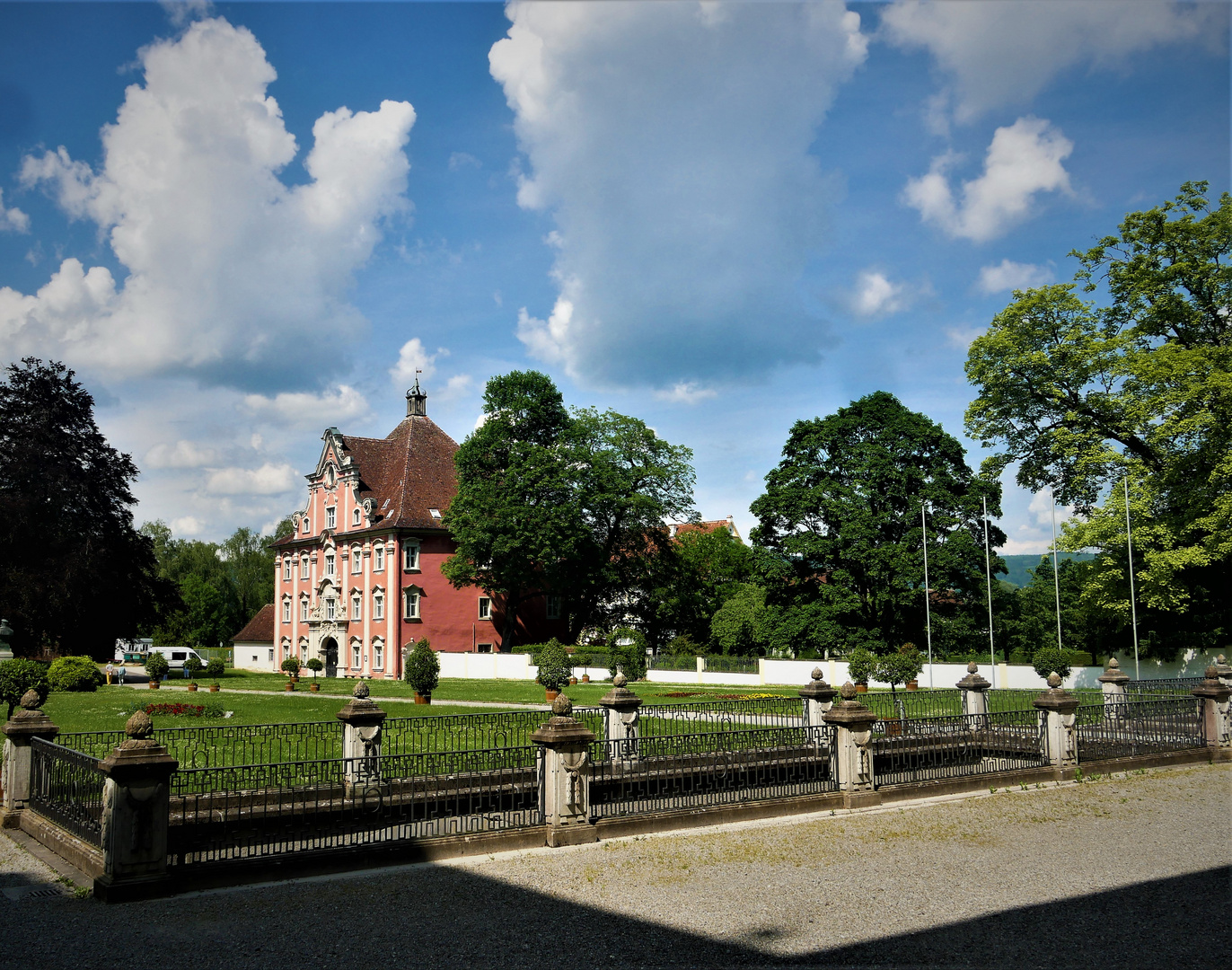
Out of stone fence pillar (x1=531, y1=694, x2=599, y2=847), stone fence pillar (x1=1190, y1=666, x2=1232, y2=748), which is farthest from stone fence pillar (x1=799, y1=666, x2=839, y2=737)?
stone fence pillar (x1=1190, y1=666, x2=1232, y2=748)

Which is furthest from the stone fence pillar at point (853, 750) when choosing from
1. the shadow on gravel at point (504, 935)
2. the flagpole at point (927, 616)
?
the flagpole at point (927, 616)

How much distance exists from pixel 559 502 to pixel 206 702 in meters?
24.4

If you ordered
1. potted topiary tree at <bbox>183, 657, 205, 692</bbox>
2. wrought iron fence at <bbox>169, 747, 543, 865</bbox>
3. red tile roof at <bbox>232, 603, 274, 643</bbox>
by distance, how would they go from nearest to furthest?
wrought iron fence at <bbox>169, 747, 543, 865</bbox> → potted topiary tree at <bbox>183, 657, 205, 692</bbox> → red tile roof at <bbox>232, 603, 274, 643</bbox>

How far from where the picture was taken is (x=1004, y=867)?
957 cm

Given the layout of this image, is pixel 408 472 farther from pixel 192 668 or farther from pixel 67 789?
pixel 67 789

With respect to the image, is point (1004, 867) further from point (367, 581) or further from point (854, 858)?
point (367, 581)

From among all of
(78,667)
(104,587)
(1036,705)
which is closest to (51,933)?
(1036,705)

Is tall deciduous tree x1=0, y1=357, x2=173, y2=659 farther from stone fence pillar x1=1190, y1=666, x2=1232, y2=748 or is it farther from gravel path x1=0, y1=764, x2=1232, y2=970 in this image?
stone fence pillar x1=1190, y1=666, x2=1232, y2=748

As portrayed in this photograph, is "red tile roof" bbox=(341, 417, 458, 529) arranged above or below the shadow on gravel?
above

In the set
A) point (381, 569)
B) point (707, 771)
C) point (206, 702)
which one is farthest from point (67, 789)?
point (381, 569)

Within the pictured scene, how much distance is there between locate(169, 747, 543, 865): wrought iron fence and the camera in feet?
31.5

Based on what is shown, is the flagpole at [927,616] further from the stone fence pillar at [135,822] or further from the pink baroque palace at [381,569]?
the stone fence pillar at [135,822]

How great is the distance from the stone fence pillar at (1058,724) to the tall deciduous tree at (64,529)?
122ft

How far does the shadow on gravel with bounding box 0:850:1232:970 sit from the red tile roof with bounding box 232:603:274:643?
198 feet
